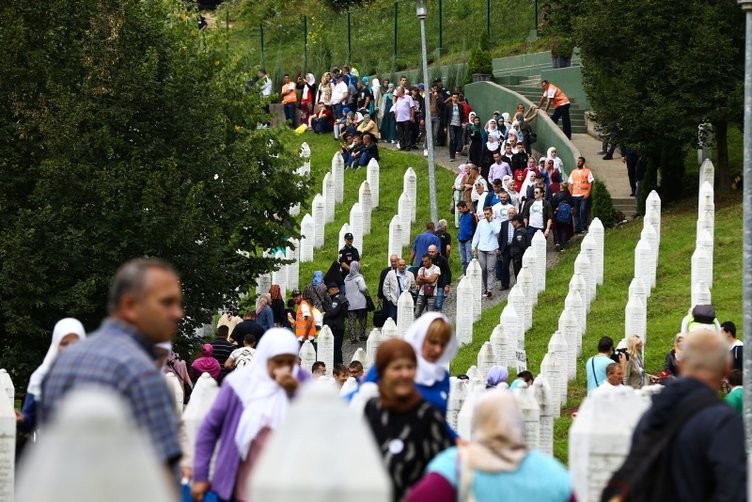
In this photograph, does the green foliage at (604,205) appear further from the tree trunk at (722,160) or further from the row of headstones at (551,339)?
the row of headstones at (551,339)

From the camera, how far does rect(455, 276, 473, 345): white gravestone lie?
3108cm

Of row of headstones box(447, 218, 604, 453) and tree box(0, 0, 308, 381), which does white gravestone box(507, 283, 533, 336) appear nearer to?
row of headstones box(447, 218, 604, 453)

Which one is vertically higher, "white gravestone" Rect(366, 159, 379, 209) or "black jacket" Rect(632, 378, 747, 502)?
"white gravestone" Rect(366, 159, 379, 209)

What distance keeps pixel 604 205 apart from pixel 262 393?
2778 centimetres

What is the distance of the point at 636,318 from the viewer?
1062 inches

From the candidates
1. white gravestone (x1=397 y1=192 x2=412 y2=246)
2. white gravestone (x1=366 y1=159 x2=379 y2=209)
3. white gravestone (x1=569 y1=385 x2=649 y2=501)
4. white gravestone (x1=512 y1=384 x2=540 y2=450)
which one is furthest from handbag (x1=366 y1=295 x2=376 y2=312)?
white gravestone (x1=569 y1=385 x2=649 y2=501)

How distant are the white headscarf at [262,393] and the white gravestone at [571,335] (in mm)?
16029

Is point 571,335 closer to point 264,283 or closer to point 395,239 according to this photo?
point 395,239

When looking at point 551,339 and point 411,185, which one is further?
point 411,185

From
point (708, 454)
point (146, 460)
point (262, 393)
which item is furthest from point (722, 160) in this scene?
point (146, 460)

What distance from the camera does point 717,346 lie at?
8938 millimetres

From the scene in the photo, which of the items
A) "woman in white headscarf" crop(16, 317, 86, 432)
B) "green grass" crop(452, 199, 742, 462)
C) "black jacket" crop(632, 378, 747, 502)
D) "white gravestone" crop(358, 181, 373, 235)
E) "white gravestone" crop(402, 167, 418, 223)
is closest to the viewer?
"black jacket" crop(632, 378, 747, 502)

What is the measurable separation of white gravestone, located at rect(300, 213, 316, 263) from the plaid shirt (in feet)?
101

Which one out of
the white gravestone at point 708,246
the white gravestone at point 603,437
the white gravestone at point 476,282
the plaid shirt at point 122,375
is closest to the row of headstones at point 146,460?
the plaid shirt at point 122,375
